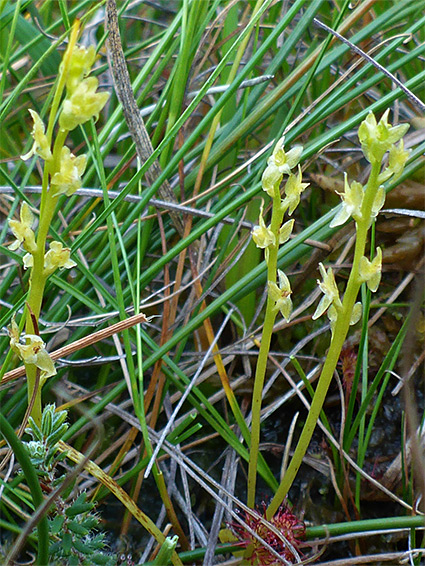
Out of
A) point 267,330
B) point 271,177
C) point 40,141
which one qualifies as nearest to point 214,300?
point 267,330

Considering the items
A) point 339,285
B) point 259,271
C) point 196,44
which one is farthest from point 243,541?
point 196,44

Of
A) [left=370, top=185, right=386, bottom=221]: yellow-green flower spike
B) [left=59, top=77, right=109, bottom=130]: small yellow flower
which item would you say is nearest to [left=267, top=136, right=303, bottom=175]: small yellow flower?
[left=370, top=185, right=386, bottom=221]: yellow-green flower spike

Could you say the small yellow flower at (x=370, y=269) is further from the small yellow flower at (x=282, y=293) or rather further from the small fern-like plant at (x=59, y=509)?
the small fern-like plant at (x=59, y=509)

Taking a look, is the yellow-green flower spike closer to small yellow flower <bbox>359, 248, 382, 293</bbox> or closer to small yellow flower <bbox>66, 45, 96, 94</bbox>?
small yellow flower <bbox>359, 248, 382, 293</bbox>

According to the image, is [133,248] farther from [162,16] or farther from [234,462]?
[162,16]

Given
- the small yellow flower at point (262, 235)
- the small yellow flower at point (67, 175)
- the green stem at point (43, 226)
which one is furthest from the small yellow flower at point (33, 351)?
the small yellow flower at point (262, 235)
